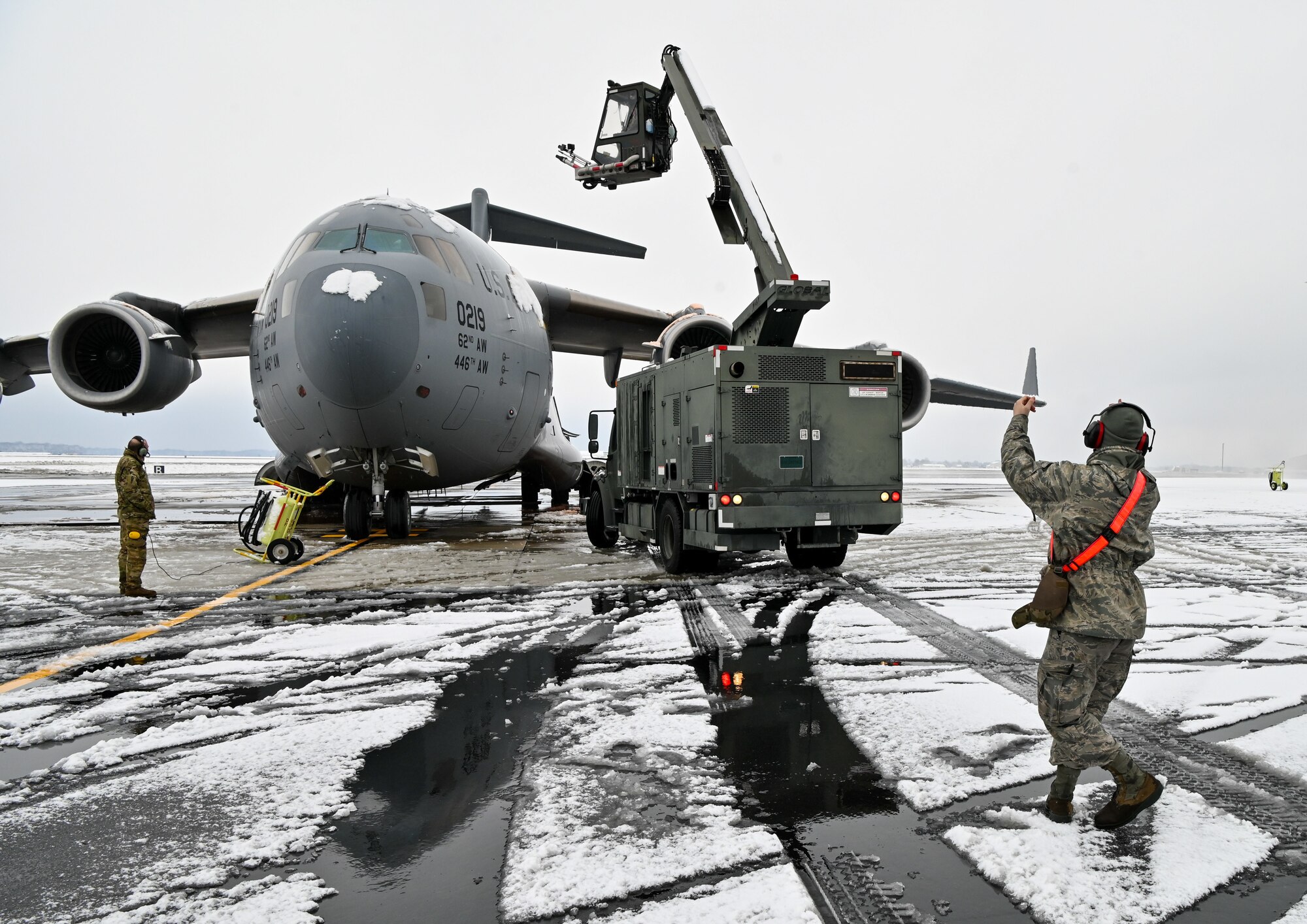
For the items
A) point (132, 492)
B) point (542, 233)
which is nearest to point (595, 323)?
point (542, 233)

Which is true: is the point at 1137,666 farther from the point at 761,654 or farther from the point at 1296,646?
the point at 761,654

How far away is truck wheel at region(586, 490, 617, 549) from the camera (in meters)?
11.7

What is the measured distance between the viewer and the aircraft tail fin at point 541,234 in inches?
707

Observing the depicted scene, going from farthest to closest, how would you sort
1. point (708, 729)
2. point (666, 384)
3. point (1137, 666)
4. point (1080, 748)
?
point (666, 384), point (1137, 666), point (708, 729), point (1080, 748)

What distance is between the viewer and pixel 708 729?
388 centimetres

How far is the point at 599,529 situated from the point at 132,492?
19.3 feet

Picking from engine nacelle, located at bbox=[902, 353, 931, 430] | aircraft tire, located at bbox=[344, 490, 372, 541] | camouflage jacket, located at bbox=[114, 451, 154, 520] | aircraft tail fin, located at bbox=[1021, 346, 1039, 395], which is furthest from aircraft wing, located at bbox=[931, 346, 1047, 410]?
camouflage jacket, located at bbox=[114, 451, 154, 520]

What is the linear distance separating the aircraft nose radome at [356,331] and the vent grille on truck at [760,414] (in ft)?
13.3

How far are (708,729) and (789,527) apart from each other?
176 inches

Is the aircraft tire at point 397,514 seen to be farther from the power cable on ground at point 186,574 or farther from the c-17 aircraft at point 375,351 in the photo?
the power cable on ground at point 186,574

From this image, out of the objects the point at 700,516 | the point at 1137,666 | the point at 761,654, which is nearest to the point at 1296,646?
the point at 1137,666

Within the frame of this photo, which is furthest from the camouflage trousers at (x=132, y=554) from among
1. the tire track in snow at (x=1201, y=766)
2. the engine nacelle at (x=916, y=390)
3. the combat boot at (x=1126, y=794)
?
the engine nacelle at (x=916, y=390)

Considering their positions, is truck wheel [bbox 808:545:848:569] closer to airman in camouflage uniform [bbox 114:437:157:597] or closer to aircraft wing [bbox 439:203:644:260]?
airman in camouflage uniform [bbox 114:437:157:597]

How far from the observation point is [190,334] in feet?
48.5
